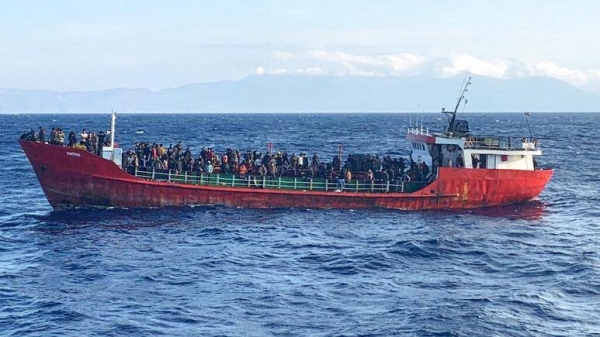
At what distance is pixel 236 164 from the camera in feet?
141

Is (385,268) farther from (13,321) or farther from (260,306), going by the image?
(13,321)

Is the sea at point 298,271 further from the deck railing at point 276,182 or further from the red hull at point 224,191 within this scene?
the deck railing at point 276,182

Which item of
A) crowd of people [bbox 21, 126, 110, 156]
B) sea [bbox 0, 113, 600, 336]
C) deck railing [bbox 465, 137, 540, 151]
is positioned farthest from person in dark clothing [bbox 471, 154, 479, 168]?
crowd of people [bbox 21, 126, 110, 156]

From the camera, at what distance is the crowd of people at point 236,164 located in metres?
41.5

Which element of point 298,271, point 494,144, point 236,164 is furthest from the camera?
point 494,144

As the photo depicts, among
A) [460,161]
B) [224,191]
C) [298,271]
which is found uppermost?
[460,161]

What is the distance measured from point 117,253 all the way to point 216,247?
13.3 feet

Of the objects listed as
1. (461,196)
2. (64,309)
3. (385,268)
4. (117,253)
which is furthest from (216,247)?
(461,196)

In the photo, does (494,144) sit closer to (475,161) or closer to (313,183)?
(475,161)

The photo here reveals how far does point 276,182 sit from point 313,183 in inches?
78.2

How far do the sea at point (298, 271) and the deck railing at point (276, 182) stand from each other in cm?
143

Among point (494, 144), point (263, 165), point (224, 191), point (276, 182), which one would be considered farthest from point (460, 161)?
point (224, 191)

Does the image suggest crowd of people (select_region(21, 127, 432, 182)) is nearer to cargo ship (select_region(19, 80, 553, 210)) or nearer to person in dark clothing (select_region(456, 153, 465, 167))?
cargo ship (select_region(19, 80, 553, 210))

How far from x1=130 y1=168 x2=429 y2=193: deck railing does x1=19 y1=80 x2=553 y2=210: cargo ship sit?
0.15 feet
